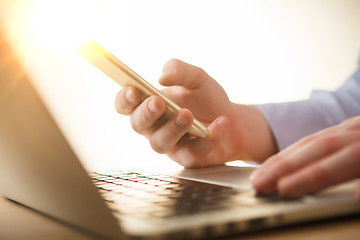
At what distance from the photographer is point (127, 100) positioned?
0.67 meters

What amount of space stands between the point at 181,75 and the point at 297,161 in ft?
1.48

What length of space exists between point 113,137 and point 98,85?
0.28 metres

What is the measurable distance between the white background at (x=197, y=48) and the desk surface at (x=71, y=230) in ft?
3.35

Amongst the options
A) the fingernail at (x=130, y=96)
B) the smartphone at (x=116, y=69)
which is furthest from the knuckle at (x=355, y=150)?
the fingernail at (x=130, y=96)

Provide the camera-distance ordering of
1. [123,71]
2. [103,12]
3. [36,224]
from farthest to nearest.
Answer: [103,12] < [123,71] < [36,224]

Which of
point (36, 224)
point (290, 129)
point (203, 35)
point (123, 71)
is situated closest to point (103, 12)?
point (203, 35)

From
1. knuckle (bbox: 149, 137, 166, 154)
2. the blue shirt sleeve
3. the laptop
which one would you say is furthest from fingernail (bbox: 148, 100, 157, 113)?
Result: the blue shirt sleeve

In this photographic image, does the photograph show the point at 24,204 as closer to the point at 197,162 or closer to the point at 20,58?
the point at 20,58

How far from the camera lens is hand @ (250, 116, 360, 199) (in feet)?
0.95

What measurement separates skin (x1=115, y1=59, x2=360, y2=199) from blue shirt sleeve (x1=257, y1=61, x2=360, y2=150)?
0.04 meters

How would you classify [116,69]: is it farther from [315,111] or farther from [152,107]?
[315,111]

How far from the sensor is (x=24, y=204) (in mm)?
432

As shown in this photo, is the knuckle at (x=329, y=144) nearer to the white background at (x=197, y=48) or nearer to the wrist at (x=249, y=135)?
the wrist at (x=249, y=135)

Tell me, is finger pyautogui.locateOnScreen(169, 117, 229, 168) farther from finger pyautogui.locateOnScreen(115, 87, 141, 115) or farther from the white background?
the white background
